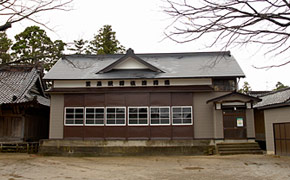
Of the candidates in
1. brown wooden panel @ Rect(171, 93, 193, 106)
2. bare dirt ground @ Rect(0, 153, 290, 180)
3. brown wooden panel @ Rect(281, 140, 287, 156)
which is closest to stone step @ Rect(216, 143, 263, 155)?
brown wooden panel @ Rect(281, 140, 287, 156)

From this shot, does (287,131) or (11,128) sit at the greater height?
(11,128)

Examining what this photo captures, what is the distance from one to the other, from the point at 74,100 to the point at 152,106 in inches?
209

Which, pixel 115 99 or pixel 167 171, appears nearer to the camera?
pixel 167 171

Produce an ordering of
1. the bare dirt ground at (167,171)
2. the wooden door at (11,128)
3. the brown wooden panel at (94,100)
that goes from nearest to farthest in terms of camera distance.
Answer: the bare dirt ground at (167,171) → the brown wooden panel at (94,100) → the wooden door at (11,128)

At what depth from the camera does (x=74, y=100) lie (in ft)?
60.1

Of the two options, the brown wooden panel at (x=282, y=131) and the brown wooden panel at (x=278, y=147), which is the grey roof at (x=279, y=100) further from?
the brown wooden panel at (x=278, y=147)

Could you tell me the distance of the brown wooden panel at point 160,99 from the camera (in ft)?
58.7

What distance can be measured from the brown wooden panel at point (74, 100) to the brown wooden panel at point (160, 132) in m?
5.02

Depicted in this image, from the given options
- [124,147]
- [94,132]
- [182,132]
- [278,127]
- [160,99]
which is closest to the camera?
[278,127]

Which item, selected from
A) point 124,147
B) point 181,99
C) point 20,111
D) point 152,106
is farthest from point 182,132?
point 20,111

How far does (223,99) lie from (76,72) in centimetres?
1036

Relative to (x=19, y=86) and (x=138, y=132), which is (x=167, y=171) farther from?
Answer: (x=19, y=86)

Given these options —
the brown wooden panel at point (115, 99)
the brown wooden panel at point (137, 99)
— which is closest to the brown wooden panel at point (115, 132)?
the brown wooden panel at point (115, 99)

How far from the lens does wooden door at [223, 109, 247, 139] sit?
55.8ft
